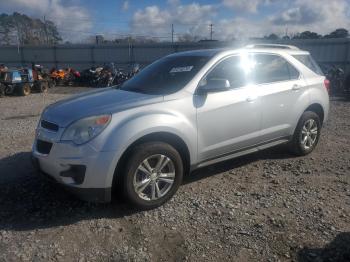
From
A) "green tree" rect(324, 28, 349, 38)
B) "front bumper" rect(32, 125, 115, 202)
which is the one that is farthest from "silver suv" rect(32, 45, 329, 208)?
"green tree" rect(324, 28, 349, 38)

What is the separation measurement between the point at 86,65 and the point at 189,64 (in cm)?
2225

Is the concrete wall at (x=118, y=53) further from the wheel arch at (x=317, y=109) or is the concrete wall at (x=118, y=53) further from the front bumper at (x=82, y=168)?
the front bumper at (x=82, y=168)

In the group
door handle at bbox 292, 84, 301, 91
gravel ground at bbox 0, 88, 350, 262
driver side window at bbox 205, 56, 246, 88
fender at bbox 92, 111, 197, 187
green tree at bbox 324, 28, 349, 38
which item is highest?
green tree at bbox 324, 28, 349, 38

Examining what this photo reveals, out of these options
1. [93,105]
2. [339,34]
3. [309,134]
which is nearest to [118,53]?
[339,34]

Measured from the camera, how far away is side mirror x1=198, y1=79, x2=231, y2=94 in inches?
165

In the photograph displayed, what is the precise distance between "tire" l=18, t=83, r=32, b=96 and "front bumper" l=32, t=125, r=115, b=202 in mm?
Result: 12782

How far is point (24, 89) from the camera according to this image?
1536 cm

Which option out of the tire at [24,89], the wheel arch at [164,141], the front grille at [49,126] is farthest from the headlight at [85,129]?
the tire at [24,89]

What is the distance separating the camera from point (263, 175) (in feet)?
16.3

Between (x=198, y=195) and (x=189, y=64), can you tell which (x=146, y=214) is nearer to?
(x=198, y=195)

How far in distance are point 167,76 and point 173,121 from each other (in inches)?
37.9

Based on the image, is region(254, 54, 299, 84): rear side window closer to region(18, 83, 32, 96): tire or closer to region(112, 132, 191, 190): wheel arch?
region(112, 132, 191, 190): wheel arch

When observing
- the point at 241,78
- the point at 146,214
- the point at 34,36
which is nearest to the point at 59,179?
the point at 146,214

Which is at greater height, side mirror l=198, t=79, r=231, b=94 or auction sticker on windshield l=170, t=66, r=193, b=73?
auction sticker on windshield l=170, t=66, r=193, b=73
